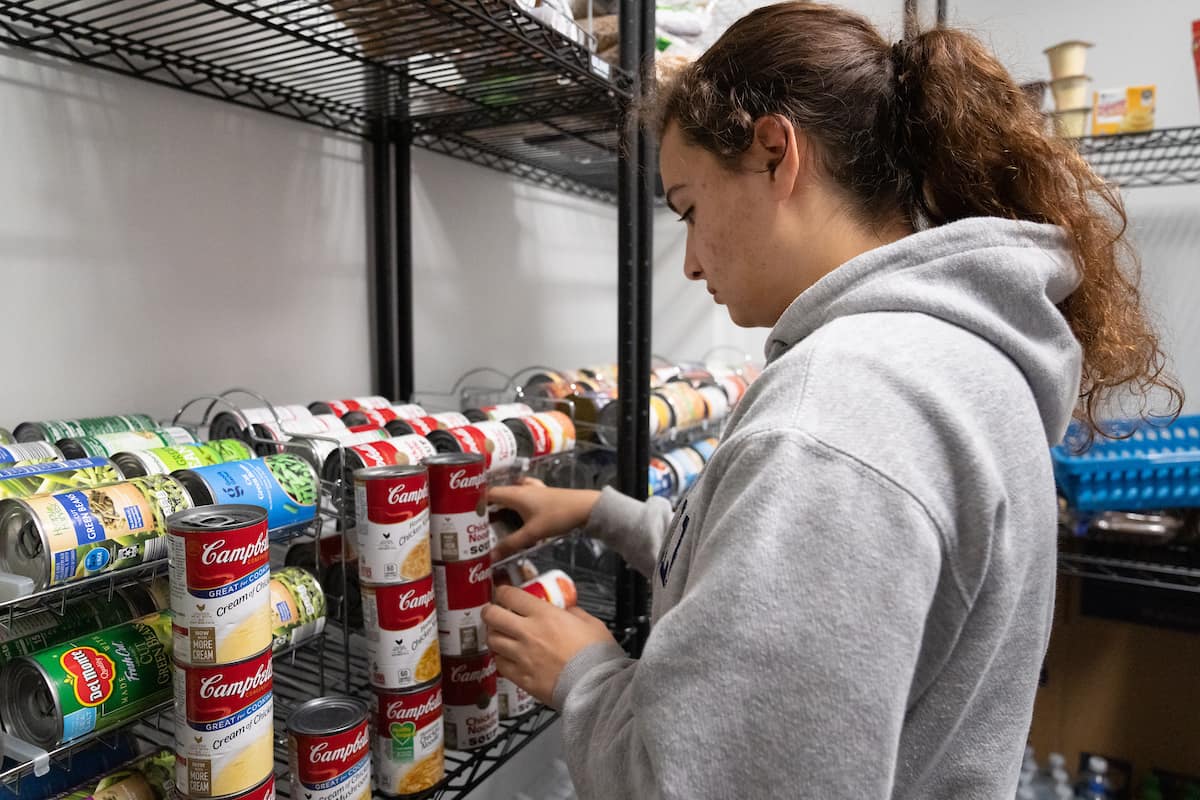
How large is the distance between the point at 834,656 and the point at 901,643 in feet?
0.14

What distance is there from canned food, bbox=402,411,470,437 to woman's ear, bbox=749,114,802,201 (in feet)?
1.90

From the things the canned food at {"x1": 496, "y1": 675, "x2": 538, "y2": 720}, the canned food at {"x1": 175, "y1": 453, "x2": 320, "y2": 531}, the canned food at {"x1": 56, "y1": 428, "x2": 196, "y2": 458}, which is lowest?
the canned food at {"x1": 496, "y1": 675, "x2": 538, "y2": 720}

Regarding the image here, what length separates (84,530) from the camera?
0.65 metres

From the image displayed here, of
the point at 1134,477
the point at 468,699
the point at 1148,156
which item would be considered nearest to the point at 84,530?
the point at 468,699

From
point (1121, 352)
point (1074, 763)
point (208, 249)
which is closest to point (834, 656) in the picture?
point (1121, 352)

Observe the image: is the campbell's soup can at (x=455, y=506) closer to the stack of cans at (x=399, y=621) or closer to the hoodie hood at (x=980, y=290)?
the stack of cans at (x=399, y=621)

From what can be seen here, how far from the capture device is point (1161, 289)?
Result: 7.22 feet

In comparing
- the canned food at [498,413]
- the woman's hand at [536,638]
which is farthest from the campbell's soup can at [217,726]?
the canned food at [498,413]

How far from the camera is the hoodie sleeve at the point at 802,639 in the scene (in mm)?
449

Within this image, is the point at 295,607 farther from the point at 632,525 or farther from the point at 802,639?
the point at 802,639

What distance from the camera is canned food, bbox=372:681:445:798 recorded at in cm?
83

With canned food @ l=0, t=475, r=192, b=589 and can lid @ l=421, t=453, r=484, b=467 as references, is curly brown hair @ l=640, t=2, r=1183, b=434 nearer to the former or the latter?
can lid @ l=421, t=453, r=484, b=467

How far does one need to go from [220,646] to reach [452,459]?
33cm

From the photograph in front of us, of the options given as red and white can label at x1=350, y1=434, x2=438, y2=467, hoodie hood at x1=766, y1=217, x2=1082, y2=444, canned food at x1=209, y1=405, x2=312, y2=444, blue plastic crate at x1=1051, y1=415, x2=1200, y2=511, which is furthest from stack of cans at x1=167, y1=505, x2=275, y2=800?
blue plastic crate at x1=1051, y1=415, x2=1200, y2=511
